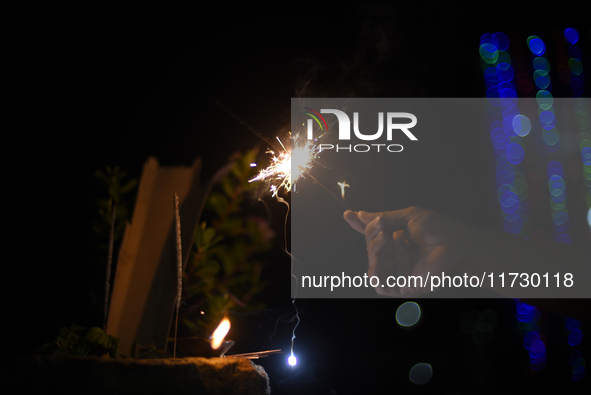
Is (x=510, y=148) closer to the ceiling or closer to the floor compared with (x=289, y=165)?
closer to the ceiling

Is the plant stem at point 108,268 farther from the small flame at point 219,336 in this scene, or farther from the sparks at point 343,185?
the sparks at point 343,185

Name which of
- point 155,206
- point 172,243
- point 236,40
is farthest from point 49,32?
point 172,243

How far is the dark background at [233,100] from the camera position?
1590mm

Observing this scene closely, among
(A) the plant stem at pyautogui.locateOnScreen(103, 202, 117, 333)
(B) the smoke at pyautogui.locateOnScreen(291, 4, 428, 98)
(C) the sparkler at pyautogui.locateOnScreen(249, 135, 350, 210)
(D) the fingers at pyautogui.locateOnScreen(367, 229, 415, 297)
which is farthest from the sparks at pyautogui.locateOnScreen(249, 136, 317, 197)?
(A) the plant stem at pyautogui.locateOnScreen(103, 202, 117, 333)

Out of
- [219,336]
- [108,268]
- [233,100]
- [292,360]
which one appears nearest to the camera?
[219,336]

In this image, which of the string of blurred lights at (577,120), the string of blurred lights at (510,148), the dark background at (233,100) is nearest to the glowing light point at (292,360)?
the dark background at (233,100)

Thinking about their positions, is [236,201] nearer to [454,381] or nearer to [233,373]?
[233,373]

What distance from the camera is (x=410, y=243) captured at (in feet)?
5.11

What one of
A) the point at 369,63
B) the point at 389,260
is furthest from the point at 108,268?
the point at 369,63

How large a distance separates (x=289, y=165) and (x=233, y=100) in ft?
1.34

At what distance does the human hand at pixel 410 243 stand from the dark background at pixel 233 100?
0.21 m

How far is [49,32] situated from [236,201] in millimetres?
1160

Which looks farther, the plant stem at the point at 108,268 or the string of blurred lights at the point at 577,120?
the string of blurred lights at the point at 577,120

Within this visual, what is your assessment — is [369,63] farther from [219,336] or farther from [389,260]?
[219,336]
